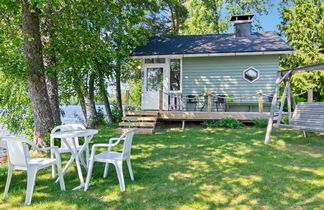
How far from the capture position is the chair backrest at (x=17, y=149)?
3.05 meters

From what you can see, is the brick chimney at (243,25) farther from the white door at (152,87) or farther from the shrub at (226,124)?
the shrub at (226,124)

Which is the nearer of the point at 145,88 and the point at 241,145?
the point at 241,145

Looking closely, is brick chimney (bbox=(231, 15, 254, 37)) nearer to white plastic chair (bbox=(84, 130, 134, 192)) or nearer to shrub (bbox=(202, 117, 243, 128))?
shrub (bbox=(202, 117, 243, 128))

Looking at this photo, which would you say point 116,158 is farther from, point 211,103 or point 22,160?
point 211,103

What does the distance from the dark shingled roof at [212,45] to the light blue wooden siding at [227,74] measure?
45 centimetres

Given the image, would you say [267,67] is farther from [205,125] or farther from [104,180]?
[104,180]

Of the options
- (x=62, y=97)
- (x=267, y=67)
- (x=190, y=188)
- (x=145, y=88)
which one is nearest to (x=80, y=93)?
(x=62, y=97)

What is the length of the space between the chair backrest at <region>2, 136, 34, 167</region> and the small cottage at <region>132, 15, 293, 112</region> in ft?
24.1

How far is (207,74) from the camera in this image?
10.7 m

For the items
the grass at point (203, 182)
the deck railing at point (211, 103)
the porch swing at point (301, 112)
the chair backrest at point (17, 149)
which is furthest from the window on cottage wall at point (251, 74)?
the chair backrest at point (17, 149)

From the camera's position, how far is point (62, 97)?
34.4 feet

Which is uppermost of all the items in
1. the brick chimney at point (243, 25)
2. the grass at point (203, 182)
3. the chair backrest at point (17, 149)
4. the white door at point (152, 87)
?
the brick chimney at point (243, 25)

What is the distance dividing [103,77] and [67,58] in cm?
436

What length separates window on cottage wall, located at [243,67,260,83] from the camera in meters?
10.3
